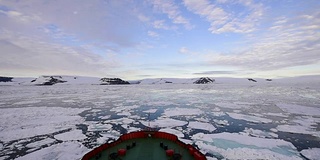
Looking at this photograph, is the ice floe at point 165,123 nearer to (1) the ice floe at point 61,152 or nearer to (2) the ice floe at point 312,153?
(1) the ice floe at point 61,152

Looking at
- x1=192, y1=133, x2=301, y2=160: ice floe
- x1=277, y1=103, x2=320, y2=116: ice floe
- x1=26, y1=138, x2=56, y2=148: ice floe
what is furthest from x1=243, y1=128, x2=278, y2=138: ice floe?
x1=26, y1=138, x2=56, y2=148: ice floe

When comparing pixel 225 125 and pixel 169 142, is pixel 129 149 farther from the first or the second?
pixel 225 125

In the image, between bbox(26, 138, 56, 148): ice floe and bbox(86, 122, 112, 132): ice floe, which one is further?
bbox(86, 122, 112, 132): ice floe

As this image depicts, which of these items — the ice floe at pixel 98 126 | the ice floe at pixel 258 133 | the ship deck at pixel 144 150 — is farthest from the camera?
the ice floe at pixel 98 126

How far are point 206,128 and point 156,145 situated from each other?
419cm

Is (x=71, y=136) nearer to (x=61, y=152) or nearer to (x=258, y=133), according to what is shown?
(x=61, y=152)

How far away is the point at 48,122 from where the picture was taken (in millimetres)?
11031

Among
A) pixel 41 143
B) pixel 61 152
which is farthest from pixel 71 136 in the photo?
pixel 61 152

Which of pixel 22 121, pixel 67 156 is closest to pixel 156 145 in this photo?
pixel 67 156

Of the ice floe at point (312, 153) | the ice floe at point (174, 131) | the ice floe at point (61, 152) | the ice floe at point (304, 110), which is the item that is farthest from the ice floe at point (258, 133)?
the ice floe at point (61, 152)

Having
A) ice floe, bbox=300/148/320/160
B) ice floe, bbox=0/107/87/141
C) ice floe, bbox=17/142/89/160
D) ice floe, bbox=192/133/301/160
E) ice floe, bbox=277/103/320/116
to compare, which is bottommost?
ice floe, bbox=300/148/320/160

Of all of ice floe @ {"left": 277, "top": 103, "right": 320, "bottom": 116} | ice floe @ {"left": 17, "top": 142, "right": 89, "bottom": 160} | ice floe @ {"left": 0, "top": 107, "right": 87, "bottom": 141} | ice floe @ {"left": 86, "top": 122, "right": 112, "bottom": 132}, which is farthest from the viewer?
ice floe @ {"left": 277, "top": 103, "right": 320, "bottom": 116}

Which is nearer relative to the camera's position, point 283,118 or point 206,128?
point 206,128

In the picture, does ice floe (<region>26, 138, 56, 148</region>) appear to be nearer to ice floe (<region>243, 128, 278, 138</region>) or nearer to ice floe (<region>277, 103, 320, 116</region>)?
ice floe (<region>243, 128, 278, 138</region>)
